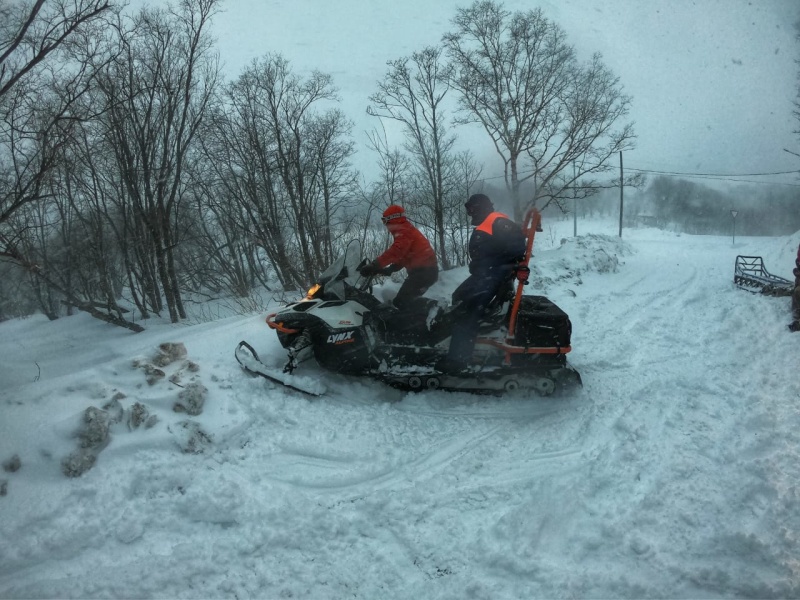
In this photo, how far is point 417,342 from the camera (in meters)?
4.93

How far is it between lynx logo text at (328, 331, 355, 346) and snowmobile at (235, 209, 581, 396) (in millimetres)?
10

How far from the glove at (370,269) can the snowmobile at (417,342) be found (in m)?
0.17

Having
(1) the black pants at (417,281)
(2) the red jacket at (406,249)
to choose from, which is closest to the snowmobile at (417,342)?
(1) the black pants at (417,281)

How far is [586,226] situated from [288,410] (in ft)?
120

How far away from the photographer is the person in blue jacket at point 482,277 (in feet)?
14.6

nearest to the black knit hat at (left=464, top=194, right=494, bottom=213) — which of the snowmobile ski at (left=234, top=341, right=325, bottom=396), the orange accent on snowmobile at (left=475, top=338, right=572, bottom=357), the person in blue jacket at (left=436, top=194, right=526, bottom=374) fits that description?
the person in blue jacket at (left=436, top=194, right=526, bottom=374)

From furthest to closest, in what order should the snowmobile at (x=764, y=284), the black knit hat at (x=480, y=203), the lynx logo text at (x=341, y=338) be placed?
1. the snowmobile at (x=764, y=284)
2. the black knit hat at (x=480, y=203)
3. the lynx logo text at (x=341, y=338)

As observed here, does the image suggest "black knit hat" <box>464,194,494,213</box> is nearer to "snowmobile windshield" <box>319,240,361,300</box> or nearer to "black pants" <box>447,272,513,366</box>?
"black pants" <box>447,272,513,366</box>

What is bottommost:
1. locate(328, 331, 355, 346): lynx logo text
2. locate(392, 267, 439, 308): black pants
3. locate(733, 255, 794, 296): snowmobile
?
locate(733, 255, 794, 296): snowmobile

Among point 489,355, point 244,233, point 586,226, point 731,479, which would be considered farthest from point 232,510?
point 586,226

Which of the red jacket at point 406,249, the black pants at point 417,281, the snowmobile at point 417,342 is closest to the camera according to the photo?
the snowmobile at point 417,342

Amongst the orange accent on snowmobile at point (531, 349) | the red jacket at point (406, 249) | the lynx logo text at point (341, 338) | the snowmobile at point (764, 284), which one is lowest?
the snowmobile at point (764, 284)

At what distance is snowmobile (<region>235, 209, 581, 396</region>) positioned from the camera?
15.0 feet

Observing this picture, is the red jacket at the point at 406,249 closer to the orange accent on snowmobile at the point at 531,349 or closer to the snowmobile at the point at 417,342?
the snowmobile at the point at 417,342
